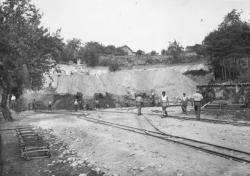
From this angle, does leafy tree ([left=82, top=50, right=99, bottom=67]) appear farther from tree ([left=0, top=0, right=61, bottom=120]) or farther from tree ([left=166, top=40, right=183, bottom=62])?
tree ([left=0, top=0, right=61, bottom=120])

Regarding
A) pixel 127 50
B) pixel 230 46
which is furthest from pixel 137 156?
pixel 127 50

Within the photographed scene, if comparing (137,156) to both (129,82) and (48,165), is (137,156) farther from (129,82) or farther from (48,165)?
(129,82)

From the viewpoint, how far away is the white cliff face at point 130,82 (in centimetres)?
5947

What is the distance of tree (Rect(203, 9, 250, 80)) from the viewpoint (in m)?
49.7

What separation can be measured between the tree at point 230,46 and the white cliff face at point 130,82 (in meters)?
9.87

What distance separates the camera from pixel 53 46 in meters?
31.3

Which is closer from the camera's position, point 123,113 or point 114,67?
point 123,113

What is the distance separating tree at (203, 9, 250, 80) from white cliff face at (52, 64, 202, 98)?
987cm

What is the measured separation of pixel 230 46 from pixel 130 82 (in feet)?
74.1

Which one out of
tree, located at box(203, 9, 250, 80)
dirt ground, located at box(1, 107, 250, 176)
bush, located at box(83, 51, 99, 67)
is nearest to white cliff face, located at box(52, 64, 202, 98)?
bush, located at box(83, 51, 99, 67)

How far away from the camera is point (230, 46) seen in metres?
50.4

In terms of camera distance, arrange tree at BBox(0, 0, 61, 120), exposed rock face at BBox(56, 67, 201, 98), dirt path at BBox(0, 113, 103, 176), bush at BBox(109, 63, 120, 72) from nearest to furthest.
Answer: dirt path at BBox(0, 113, 103, 176) < tree at BBox(0, 0, 61, 120) < exposed rock face at BBox(56, 67, 201, 98) < bush at BBox(109, 63, 120, 72)

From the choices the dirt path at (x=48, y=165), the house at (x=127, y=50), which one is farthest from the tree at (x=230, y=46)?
the house at (x=127, y=50)

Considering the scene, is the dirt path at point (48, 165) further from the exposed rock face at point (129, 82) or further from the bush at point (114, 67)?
the bush at point (114, 67)
